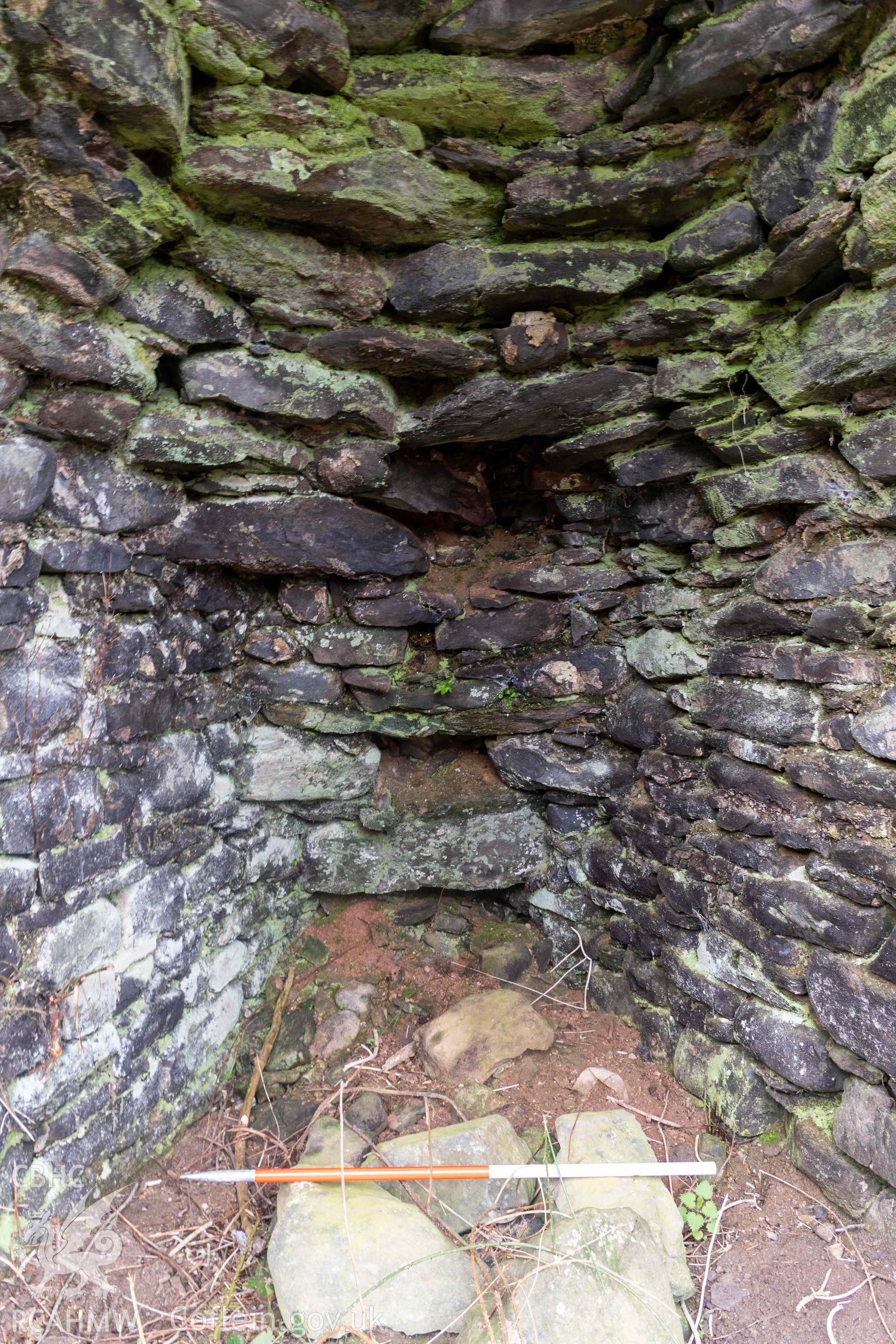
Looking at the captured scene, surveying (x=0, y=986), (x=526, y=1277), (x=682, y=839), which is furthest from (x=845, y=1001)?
(x=0, y=986)

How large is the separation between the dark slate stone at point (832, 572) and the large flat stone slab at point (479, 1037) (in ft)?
5.78

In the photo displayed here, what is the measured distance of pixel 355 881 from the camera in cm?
304

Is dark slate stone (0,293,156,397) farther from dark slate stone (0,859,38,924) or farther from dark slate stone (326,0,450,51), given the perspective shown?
dark slate stone (0,859,38,924)

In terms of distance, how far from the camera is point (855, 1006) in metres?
1.91

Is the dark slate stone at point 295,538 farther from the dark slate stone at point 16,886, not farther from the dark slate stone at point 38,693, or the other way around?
the dark slate stone at point 16,886

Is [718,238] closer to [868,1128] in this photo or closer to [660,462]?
[660,462]

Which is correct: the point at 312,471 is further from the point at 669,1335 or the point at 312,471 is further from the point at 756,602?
the point at 669,1335

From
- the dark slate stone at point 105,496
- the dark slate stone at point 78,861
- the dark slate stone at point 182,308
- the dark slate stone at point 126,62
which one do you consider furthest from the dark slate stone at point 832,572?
the dark slate stone at point 78,861

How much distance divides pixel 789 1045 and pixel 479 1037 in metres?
1.04

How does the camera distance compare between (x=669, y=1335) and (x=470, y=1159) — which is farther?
(x=470, y=1159)

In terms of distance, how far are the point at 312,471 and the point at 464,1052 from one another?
2.14m

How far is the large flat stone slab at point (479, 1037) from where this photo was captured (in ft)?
8.21

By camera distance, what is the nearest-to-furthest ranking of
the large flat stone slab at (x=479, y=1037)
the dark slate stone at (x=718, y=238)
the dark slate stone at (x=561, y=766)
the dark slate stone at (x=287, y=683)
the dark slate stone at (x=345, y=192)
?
the dark slate stone at (x=345, y=192)
the dark slate stone at (x=718, y=238)
the large flat stone slab at (x=479, y=1037)
the dark slate stone at (x=287, y=683)
the dark slate stone at (x=561, y=766)

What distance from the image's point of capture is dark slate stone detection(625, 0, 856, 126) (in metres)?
1.71
